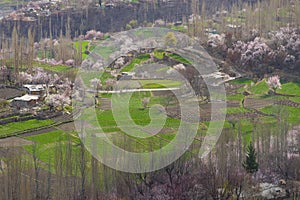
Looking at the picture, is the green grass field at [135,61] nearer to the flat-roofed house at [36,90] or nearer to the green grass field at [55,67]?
the green grass field at [55,67]

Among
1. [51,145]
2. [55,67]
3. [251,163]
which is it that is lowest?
[51,145]

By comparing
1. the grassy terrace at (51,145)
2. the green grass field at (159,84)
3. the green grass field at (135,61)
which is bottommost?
the grassy terrace at (51,145)

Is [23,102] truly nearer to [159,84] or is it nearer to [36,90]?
[36,90]

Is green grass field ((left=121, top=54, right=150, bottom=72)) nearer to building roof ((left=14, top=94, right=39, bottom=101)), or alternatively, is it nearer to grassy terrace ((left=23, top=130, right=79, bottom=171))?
building roof ((left=14, top=94, right=39, bottom=101))

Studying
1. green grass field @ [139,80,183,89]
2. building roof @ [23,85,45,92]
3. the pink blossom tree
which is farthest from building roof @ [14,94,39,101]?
the pink blossom tree

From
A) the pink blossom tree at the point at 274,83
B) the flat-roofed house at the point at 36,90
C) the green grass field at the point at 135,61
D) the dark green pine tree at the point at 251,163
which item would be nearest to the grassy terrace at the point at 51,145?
the dark green pine tree at the point at 251,163

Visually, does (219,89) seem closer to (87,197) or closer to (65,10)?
(87,197)

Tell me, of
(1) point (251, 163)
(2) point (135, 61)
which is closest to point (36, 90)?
(2) point (135, 61)

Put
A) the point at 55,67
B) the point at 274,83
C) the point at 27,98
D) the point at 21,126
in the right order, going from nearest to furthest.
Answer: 1. the point at 21,126
2. the point at 27,98
3. the point at 274,83
4. the point at 55,67

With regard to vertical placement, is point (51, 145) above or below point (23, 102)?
below

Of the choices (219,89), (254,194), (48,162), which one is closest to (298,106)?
(219,89)

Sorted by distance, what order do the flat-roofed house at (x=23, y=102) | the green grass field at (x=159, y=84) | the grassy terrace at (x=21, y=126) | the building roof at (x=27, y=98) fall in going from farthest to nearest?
1. the green grass field at (x=159, y=84)
2. the building roof at (x=27, y=98)
3. the flat-roofed house at (x=23, y=102)
4. the grassy terrace at (x=21, y=126)
